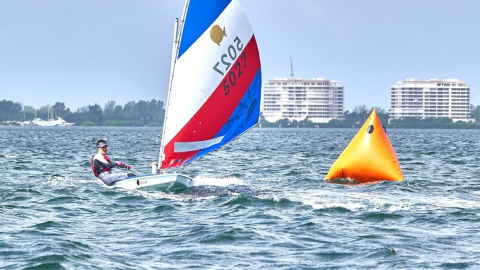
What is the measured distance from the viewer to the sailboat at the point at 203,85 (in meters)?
24.1

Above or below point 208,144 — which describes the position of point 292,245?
below

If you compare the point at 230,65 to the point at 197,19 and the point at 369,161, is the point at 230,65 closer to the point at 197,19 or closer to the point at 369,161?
the point at 197,19

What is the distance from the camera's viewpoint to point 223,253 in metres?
15.2

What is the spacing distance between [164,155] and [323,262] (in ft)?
36.4

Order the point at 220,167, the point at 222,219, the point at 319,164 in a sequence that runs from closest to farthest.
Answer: the point at 222,219 → the point at 220,167 → the point at 319,164

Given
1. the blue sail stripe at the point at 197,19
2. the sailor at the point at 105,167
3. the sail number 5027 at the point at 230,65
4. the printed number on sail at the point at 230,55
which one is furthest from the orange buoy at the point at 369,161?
the sailor at the point at 105,167

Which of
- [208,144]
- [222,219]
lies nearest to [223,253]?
[222,219]

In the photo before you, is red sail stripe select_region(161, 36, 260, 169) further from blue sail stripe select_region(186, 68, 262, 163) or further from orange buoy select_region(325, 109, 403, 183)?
orange buoy select_region(325, 109, 403, 183)

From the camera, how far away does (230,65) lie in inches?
1016

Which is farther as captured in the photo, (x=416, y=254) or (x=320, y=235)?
(x=320, y=235)

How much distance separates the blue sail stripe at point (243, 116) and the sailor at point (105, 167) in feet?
8.54

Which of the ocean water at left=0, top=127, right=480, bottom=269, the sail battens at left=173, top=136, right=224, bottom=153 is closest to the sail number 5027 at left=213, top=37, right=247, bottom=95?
the sail battens at left=173, top=136, right=224, bottom=153

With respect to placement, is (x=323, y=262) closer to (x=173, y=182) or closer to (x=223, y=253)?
(x=223, y=253)

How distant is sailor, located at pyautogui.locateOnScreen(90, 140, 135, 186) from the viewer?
24.8 meters
